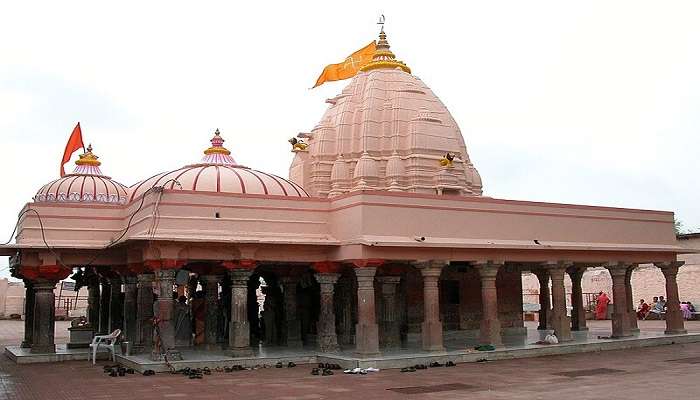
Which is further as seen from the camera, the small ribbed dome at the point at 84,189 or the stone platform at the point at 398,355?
the small ribbed dome at the point at 84,189

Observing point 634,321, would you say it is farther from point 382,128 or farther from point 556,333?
point 382,128

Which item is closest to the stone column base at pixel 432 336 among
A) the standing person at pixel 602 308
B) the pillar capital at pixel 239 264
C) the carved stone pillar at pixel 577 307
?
the pillar capital at pixel 239 264

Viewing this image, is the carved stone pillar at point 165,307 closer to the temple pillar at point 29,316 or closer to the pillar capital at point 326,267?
the pillar capital at point 326,267

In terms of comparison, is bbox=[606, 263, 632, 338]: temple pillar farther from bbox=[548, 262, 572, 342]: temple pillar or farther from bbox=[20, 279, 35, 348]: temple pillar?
bbox=[20, 279, 35, 348]: temple pillar

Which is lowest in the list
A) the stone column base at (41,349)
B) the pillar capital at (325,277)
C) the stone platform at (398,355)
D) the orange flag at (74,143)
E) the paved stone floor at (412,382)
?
the paved stone floor at (412,382)

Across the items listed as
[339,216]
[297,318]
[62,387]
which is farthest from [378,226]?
[62,387]

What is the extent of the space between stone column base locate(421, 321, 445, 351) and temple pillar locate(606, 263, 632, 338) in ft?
23.8

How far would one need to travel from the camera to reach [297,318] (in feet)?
69.6

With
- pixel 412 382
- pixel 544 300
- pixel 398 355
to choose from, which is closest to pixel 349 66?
pixel 544 300

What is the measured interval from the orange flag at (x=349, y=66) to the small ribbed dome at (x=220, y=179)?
28.7 ft

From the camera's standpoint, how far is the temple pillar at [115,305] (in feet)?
74.8

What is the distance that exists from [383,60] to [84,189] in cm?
1166

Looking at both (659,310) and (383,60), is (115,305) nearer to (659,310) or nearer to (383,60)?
(383,60)

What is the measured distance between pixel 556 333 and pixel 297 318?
305 inches
